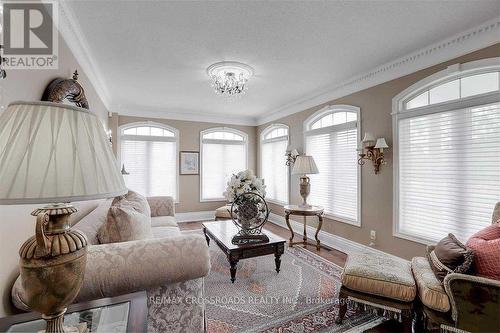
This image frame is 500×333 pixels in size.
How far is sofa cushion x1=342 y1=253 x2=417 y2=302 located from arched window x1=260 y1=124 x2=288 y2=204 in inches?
133

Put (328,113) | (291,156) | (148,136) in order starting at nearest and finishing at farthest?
(328,113) < (291,156) < (148,136)

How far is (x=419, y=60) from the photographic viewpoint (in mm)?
2852

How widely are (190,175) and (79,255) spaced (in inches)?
202

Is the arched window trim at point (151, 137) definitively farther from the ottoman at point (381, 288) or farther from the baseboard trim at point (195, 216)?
the ottoman at point (381, 288)

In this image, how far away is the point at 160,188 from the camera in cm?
565

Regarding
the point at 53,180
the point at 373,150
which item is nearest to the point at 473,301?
the point at 373,150

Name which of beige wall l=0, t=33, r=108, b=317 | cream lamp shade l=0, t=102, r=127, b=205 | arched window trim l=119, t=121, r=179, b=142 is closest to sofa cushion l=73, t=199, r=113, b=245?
beige wall l=0, t=33, r=108, b=317

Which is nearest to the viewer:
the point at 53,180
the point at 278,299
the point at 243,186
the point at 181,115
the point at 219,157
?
the point at 53,180

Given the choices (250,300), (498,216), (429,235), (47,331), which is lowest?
(250,300)

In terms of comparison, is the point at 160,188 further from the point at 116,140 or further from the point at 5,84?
the point at 5,84

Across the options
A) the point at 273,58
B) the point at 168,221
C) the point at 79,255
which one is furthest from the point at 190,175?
the point at 79,255

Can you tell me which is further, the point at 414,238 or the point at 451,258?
the point at 414,238

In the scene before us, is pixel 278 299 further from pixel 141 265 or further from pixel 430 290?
pixel 141 265

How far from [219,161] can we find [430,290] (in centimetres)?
511
